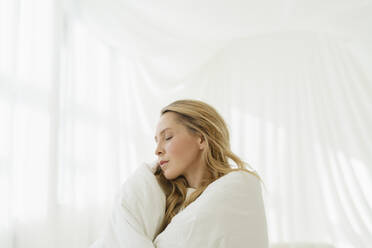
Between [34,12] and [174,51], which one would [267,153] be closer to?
[174,51]

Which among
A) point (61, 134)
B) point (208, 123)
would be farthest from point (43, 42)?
point (208, 123)

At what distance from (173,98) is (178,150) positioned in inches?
66.5

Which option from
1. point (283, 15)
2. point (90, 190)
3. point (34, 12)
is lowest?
point (90, 190)

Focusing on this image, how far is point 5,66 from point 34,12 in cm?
36

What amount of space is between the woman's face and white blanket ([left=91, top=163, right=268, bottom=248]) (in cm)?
12

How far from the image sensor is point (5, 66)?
1.43 meters

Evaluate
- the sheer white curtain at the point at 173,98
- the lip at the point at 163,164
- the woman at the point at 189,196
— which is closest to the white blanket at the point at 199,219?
the woman at the point at 189,196

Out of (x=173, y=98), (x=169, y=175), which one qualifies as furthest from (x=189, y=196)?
(x=173, y=98)

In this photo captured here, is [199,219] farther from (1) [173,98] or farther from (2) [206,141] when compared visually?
(1) [173,98]

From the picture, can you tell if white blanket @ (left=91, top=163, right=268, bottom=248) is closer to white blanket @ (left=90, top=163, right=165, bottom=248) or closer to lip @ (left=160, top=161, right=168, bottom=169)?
white blanket @ (left=90, top=163, right=165, bottom=248)

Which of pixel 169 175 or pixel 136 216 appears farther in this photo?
pixel 169 175

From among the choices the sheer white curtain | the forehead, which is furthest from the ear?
the sheer white curtain

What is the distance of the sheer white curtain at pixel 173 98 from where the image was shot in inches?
61.7

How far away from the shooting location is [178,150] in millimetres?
1319
